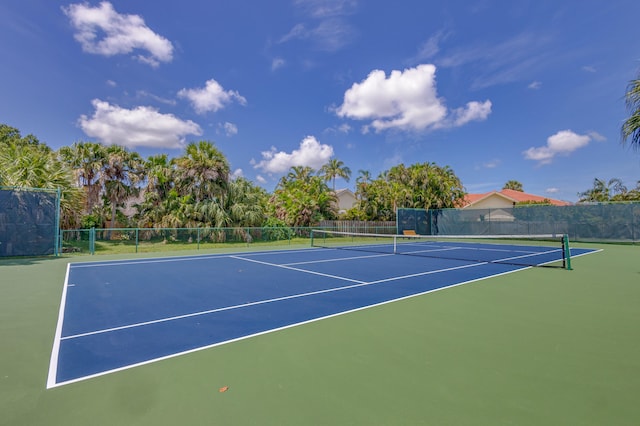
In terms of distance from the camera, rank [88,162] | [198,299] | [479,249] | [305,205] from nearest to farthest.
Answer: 1. [198,299]
2. [479,249]
3. [88,162]
4. [305,205]

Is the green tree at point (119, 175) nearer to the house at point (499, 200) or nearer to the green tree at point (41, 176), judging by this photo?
the green tree at point (41, 176)

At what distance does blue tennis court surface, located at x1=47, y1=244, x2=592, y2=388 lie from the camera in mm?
4086

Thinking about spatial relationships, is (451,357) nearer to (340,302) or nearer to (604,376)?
(604,376)

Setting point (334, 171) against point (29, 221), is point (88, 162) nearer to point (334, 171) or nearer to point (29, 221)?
point (29, 221)

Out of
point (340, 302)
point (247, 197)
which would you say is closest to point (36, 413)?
point (340, 302)

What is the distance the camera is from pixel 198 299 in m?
6.62

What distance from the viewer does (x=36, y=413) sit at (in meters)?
2.68

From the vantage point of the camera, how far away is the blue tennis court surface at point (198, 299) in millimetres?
4086

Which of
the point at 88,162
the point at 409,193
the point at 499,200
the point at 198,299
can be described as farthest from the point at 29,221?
the point at 499,200

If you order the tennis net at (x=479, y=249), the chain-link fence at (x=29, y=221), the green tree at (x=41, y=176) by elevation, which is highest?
the green tree at (x=41, y=176)

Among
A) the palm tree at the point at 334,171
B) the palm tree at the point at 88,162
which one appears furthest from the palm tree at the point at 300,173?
the palm tree at the point at 88,162

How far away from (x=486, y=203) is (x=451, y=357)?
134ft

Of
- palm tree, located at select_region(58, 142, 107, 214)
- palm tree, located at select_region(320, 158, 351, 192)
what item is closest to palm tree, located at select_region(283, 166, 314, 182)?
palm tree, located at select_region(320, 158, 351, 192)

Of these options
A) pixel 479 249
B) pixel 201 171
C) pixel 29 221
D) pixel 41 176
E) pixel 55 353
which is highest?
pixel 201 171
